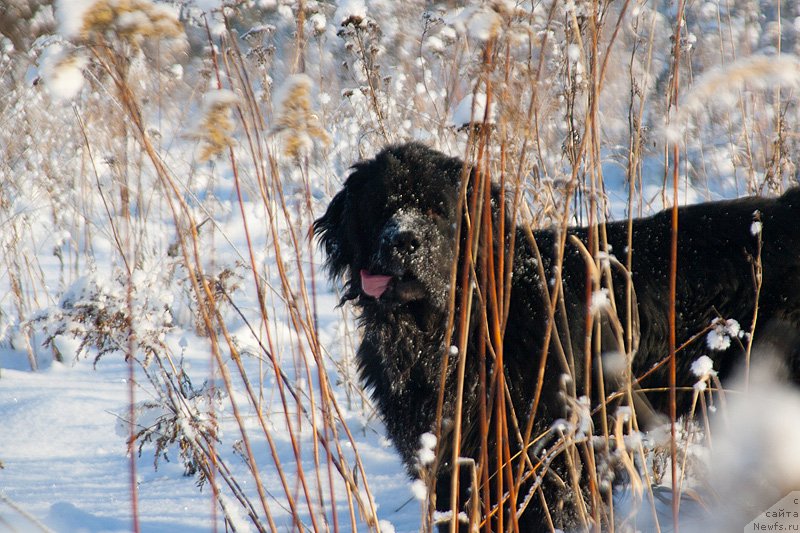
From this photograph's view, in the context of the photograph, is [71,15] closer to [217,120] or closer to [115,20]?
[115,20]

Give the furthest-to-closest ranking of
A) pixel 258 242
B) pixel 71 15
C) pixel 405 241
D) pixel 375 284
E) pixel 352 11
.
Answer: pixel 258 242, pixel 352 11, pixel 375 284, pixel 405 241, pixel 71 15

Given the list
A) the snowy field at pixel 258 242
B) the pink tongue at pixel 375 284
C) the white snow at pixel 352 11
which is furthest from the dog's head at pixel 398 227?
the white snow at pixel 352 11

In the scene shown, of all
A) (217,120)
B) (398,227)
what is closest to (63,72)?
(217,120)

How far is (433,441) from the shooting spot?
1.25 m

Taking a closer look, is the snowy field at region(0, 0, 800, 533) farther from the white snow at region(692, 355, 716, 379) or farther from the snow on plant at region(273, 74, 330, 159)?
the white snow at region(692, 355, 716, 379)

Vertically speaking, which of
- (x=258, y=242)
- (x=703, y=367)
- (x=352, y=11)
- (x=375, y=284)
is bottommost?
(x=703, y=367)

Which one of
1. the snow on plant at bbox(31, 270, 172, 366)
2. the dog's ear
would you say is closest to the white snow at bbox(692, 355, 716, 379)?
the snow on plant at bbox(31, 270, 172, 366)

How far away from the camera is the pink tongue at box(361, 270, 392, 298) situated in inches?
92.2

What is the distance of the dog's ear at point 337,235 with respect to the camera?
2.62 meters

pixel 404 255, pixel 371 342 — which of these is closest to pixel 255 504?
pixel 371 342

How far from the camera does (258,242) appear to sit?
21.1 ft

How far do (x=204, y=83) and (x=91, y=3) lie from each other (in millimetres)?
2801

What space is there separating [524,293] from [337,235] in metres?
0.84

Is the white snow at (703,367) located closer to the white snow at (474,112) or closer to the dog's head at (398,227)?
the white snow at (474,112)
